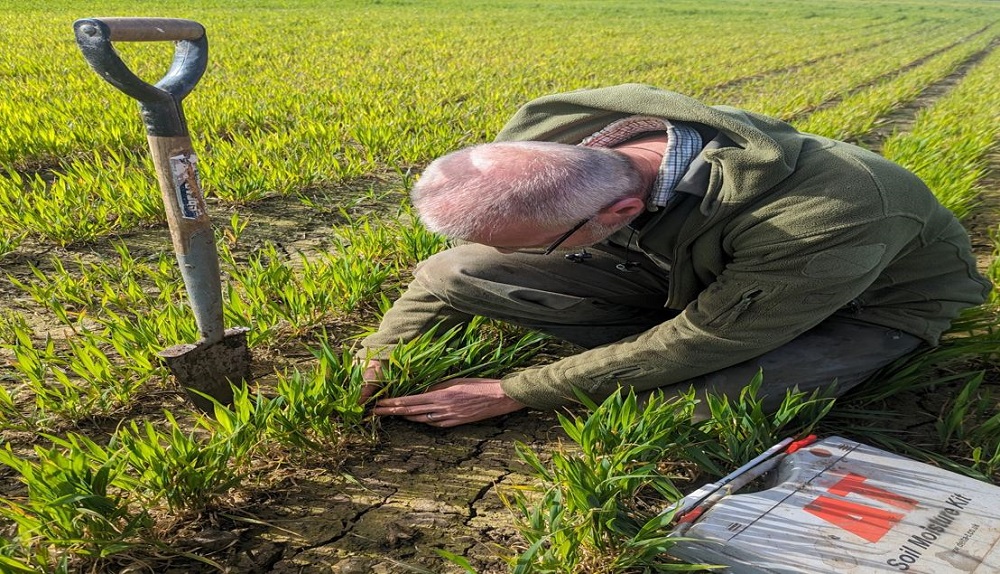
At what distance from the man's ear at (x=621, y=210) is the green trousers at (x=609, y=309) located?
427 mm

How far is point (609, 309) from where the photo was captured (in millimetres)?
2330

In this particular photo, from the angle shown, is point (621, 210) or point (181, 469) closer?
point (181, 469)

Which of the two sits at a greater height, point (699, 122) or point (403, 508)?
point (699, 122)

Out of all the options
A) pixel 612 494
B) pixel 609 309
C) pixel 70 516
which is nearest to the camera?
pixel 70 516

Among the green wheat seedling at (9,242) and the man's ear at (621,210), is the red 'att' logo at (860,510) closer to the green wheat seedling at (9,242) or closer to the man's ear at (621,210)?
the man's ear at (621,210)

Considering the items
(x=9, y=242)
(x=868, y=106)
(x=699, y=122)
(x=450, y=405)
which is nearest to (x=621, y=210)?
(x=699, y=122)

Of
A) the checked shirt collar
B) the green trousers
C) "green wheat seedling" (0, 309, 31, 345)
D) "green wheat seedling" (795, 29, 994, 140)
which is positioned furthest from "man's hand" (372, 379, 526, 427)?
"green wheat seedling" (795, 29, 994, 140)

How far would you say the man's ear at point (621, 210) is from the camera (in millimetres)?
1745

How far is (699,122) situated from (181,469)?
4.94 feet

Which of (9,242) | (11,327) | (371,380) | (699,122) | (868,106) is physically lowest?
(868,106)

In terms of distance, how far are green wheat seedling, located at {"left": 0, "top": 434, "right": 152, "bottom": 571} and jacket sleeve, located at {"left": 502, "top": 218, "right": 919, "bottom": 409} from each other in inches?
39.4

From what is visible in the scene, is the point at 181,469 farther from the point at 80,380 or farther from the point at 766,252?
the point at 766,252

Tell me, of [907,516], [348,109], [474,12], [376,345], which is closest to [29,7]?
[474,12]

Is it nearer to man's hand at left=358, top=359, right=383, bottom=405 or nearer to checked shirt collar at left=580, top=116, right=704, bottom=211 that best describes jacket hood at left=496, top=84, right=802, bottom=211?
checked shirt collar at left=580, top=116, right=704, bottom=211
